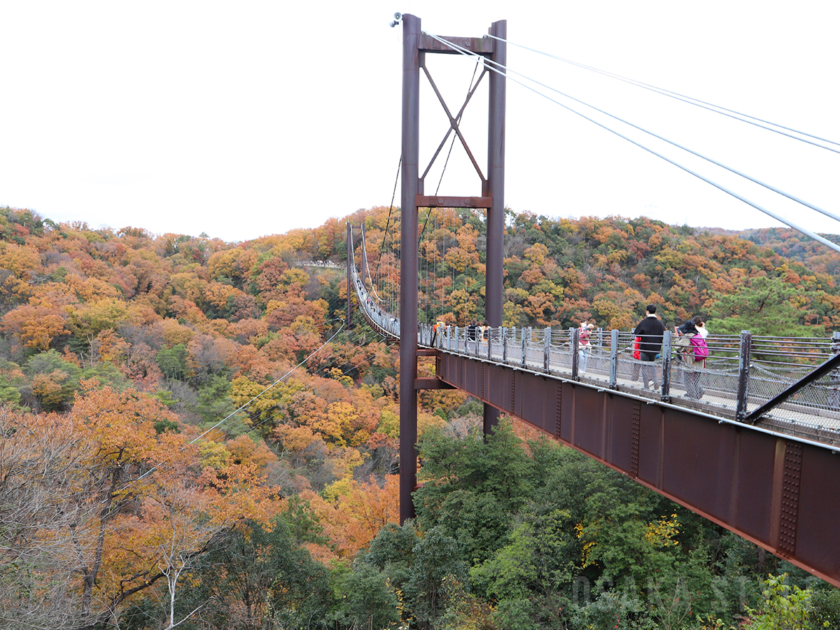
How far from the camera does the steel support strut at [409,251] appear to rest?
58.2 feet

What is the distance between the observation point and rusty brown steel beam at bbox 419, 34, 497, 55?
1786 cm

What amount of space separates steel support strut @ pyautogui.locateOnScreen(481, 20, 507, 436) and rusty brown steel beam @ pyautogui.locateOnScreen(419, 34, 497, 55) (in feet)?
0.84

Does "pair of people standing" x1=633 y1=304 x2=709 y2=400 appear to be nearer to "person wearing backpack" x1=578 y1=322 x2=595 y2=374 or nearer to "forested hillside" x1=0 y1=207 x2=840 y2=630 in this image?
"person wearing backpack" x1=578 y1=322 x2=595 y2=374

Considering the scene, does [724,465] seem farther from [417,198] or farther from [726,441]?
[417,198]

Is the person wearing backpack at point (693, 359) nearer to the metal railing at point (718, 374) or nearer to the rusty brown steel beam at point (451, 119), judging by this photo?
the metal railing at point (718, 374)

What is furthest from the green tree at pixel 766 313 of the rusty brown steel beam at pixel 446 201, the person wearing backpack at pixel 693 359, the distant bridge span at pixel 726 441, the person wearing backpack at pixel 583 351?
the person wearing backpack at pixel 693 359

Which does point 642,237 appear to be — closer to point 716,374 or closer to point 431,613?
point 431,613

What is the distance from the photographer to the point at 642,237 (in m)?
60.9

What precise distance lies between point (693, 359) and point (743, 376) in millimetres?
1520

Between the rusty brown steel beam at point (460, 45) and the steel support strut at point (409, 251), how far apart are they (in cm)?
33

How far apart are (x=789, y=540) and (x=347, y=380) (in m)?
40.3

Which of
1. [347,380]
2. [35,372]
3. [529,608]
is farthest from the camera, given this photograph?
[347,380]

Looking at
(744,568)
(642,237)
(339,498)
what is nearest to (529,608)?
(744,568)

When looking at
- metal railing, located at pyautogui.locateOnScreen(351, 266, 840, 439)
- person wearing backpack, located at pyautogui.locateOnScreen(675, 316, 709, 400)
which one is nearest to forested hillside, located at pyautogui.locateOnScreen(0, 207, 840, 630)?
metal railing, located at pyautogui.locateOnScreen(351, 266, 840, 439)
